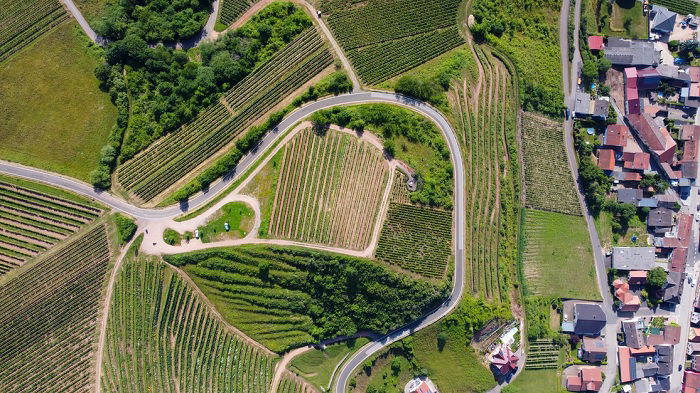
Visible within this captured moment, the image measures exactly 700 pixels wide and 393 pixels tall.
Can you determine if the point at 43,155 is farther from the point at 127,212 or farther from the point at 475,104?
the point at 475,104

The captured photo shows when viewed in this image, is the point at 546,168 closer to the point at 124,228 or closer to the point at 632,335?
the point at 632,335

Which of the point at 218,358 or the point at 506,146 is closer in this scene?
the point at 218,358

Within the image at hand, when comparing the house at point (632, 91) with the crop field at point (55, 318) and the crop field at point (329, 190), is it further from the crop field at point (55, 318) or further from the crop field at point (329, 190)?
the crop field at point (55, 318)

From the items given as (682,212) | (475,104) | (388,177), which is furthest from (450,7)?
(682,212)

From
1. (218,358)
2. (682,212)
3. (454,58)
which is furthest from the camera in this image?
(682,212)

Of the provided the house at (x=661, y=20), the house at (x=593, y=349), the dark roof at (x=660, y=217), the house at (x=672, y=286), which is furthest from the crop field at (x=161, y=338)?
the house at (x=661, y=20)

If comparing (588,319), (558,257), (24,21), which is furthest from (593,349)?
(24,21)
